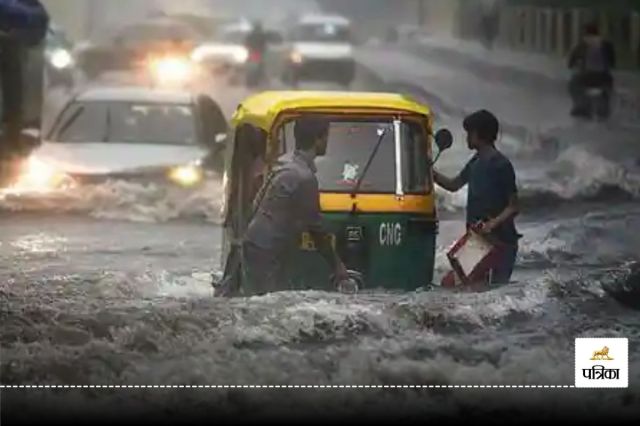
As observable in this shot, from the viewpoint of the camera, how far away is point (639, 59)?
8008 millimetres

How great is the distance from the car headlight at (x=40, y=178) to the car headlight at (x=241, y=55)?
0.77 m

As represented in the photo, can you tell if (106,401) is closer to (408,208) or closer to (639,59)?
(408,208)

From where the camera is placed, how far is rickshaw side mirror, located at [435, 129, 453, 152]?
7.41 m

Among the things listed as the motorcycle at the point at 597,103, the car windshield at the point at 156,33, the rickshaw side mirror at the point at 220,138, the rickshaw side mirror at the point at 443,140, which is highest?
the car windshield at the point at 156,33

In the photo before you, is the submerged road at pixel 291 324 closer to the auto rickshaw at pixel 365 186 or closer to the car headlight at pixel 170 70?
the auto rickshaw at pixel 365 186

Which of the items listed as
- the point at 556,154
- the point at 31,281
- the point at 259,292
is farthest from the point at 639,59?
the point at 31,281

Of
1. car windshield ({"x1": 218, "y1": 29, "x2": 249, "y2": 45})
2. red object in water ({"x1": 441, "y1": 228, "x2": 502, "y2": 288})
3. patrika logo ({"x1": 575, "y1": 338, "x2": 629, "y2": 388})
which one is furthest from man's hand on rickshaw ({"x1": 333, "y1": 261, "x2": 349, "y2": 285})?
car windshield ({"x1": 218, "y1": 29, "x2": 249, "y2": 45})

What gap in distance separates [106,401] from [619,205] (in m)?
2.04

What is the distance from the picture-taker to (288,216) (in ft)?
23.7

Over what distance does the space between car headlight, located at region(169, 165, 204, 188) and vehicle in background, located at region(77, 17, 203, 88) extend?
35 cm

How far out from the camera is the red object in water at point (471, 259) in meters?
7.44

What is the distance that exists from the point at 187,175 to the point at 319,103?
1152 mm

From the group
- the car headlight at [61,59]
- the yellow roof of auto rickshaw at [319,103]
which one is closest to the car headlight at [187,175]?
the car headlight at [61,59]

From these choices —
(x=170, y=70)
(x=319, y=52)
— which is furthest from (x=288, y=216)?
(x=170, y=70)
